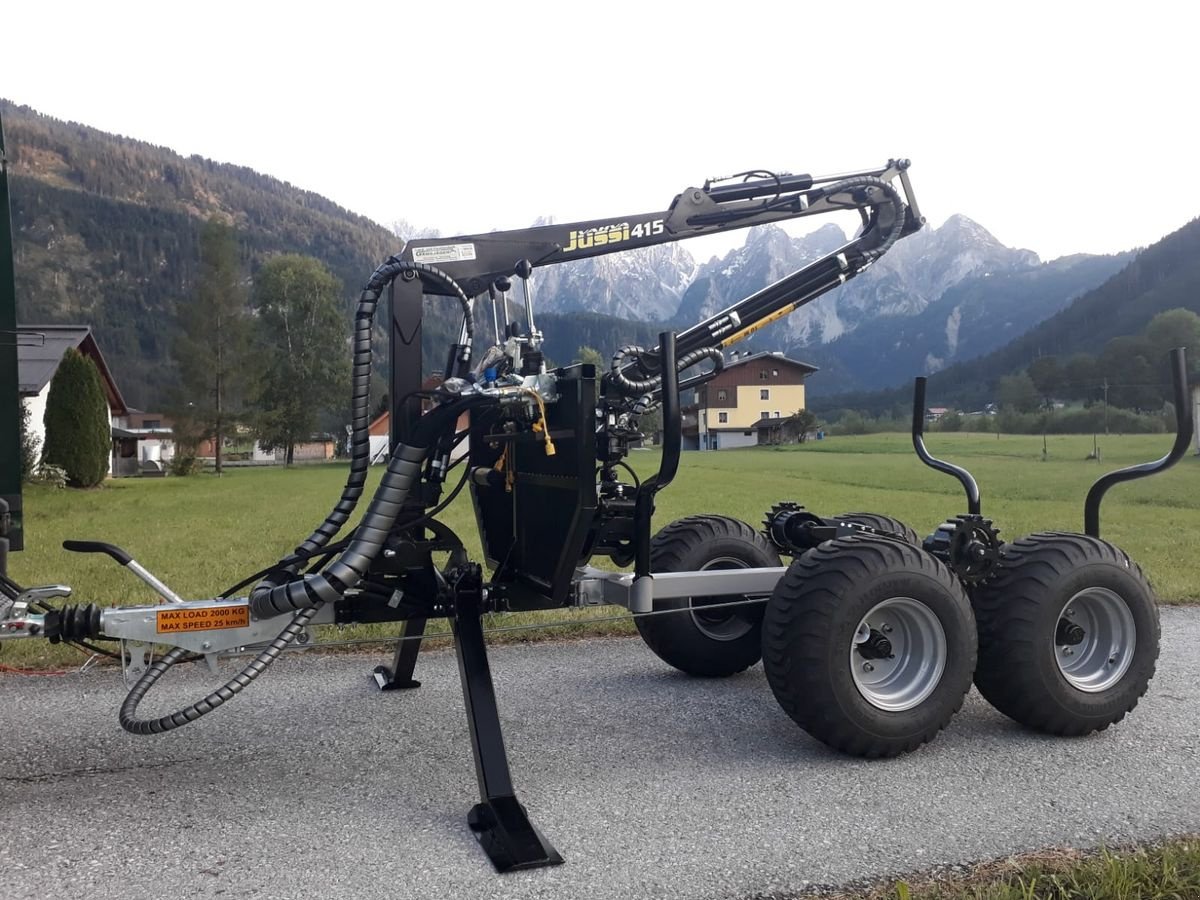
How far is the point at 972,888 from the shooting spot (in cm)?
334

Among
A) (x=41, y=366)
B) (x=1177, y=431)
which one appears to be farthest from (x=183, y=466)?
(x=1177, y=431)

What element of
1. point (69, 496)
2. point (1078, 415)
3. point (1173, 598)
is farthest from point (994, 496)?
point (69, 496)

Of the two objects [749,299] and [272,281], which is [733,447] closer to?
[749,299]

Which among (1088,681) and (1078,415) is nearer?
(1088,681)

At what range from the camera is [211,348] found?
5609 cm

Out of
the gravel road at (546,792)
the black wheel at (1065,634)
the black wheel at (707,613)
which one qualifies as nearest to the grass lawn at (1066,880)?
the gravel road at (546,792)

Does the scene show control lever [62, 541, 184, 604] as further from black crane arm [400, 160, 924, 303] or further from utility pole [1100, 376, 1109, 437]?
utility pole [1100, 376, 1109, 437]

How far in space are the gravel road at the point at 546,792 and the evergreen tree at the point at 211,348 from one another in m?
52.9

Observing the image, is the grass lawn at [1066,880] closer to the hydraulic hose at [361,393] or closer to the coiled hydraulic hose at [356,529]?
the coiled hydraulic hose at [356,529]

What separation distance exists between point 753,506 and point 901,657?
1848cm

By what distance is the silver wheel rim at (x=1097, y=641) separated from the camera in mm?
5340

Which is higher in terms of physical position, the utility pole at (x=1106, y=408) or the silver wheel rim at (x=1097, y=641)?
the utility pole at (x=1106, y=408)

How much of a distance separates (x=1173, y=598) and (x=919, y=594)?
244 inches

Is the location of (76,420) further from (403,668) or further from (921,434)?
(921,434)
